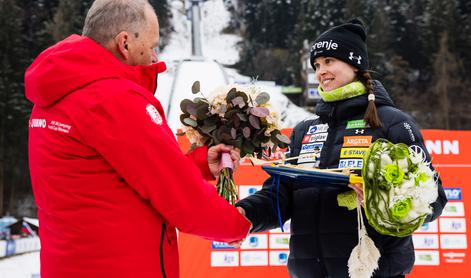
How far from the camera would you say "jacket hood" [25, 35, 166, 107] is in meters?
1.53

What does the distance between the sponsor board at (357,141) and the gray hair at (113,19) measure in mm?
1030

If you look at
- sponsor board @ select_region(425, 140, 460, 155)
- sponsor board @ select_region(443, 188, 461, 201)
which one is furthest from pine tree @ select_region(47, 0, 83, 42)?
sponsor board @ select_region(443, 188, 461, 201)

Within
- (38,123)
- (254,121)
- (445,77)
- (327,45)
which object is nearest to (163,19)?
(445,77)

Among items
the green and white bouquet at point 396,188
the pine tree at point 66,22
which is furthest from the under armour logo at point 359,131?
the pine tree at point 66,22

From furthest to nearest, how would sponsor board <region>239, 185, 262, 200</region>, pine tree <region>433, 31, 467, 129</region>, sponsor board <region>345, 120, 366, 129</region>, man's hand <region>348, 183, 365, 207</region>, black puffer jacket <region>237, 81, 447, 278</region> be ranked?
pine tree <region>433, 31, 467, 129</region>, sponsor board <region>239, 185, 262, 200</region>, sponsor board <region>345, 120, 366, 129</region>, black puffer jacket <region>237, 81, 447, 278</region>, man's hand <region>348, 183, 365, 207</region>

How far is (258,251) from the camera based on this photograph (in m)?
4.91

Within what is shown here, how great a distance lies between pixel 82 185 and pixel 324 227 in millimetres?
1056

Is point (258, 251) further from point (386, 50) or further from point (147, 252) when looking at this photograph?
point (386, 50)

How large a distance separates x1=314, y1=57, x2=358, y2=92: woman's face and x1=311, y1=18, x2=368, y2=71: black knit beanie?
25 mm

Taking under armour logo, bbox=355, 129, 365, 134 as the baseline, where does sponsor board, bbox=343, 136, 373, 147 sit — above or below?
below

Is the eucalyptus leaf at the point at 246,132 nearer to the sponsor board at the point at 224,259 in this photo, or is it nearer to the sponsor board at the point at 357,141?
the sponsor board at the point at 357,141

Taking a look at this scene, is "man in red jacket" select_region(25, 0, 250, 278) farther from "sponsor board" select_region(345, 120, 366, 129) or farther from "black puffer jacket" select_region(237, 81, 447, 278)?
"sponsor board" select_region(345, 120, 366, 129)

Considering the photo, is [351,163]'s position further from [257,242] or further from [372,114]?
[257,242]

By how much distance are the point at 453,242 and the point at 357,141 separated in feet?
11.0
